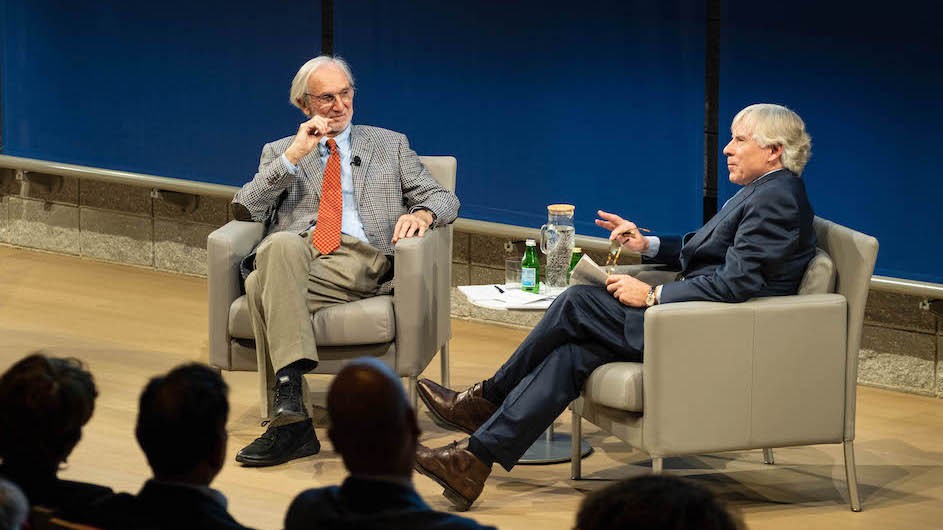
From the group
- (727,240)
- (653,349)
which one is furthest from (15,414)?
(727,240)

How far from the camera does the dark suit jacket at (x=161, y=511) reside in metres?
2.18

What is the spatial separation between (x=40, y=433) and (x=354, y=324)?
2.40 meters

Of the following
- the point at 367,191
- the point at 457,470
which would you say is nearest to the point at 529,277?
the point at 367,191

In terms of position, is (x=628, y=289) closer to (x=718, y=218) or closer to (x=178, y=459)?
(x=718, y=218)

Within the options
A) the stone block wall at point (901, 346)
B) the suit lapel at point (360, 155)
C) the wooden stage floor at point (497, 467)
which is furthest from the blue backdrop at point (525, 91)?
the suit lapel at point (360, 155)

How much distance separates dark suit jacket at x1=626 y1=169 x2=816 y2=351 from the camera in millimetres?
Answer: 4109

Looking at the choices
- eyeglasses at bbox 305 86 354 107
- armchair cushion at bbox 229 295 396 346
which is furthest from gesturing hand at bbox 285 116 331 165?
armchair cushion at bbox 229 295 396 346

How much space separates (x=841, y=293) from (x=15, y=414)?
2653mm

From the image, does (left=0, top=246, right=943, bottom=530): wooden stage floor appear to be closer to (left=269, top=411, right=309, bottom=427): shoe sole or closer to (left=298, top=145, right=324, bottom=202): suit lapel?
(left=269, top=411, right=309, bottom=427): shoe sole

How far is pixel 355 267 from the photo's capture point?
4844 millimetres

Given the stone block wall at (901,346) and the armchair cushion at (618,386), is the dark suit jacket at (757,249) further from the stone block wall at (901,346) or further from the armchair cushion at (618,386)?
the stone block wall at (901,346)

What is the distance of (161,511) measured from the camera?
219cm

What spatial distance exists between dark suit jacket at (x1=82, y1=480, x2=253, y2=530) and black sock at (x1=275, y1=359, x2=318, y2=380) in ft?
7.81

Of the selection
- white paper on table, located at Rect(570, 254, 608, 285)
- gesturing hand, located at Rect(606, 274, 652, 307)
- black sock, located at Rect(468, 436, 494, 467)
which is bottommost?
black sock, located at Rect(468, 436, 494, 467)
